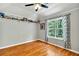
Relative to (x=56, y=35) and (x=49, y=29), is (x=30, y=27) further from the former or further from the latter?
(x=56, y=35)

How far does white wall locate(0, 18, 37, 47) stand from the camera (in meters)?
2.90

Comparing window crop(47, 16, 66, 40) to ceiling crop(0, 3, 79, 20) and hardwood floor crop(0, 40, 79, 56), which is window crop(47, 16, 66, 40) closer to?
ceiling crop(0, 3, 79, 20)

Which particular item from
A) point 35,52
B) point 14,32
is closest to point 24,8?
point 14,32

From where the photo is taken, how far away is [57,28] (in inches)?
135

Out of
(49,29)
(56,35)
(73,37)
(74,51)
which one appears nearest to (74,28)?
(73,37)

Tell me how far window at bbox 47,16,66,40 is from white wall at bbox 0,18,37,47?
3.61 feet

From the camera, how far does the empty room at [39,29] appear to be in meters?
2.48

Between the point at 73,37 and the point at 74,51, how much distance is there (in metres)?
0.50

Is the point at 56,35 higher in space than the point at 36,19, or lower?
lower

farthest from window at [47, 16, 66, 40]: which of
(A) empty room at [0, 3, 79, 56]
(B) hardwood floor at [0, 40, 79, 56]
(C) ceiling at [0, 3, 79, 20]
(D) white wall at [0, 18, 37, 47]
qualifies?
(D) white wall at [0, 18, 37, 47]

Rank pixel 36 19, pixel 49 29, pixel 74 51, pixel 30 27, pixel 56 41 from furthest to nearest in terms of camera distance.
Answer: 1. pixel 36 19
2. pixel 30 27
3. pixel 49 29
4. pixel 56 41
5. pixel 74 51

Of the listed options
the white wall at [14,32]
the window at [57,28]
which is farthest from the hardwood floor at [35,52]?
the window at [57,28]

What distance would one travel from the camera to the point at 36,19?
460 centimetres

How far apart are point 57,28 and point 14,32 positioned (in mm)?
2066
